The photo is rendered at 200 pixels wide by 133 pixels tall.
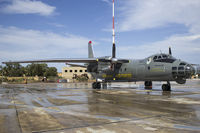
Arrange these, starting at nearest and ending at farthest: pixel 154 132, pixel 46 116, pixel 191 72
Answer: pixel 154 132
pixel 46 116
pixel 191 72

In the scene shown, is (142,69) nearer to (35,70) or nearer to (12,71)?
(35,70)

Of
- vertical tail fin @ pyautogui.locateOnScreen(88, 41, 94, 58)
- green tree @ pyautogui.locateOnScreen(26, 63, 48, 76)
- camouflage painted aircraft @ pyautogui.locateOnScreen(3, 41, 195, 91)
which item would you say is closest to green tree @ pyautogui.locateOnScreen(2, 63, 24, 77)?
green tree @ pyautogui.locateOnScreen(26, 63, 48, 76)

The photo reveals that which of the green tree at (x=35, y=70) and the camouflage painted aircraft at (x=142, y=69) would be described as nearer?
the camouflage painted aircraft at (x=142, y=69)

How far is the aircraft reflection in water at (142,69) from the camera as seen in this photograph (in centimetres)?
1354

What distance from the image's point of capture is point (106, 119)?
5.61 metres

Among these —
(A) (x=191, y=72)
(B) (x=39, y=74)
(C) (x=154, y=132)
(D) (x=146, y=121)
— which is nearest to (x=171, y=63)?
(A) (x=191, y=72)

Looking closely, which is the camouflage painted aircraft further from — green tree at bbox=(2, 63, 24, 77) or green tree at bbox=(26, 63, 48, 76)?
green tree at bbox=(2, 63, 24, 77)

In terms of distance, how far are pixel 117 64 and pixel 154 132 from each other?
49.0 feet

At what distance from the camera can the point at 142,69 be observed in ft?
53.3

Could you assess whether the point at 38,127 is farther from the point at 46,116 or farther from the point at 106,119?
the point at 106,119

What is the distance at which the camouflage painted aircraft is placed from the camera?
13.5m

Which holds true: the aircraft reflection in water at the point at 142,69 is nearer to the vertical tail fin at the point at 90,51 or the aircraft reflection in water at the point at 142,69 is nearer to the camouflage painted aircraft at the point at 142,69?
the camouflage painted aircraft at the point at 142,69

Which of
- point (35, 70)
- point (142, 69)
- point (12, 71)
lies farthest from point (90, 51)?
point (12, 71)

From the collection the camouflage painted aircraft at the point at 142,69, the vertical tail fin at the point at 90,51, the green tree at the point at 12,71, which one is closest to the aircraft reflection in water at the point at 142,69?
the camouflage painted aircraft at the point at 142,69
